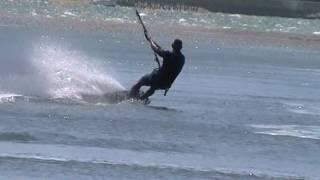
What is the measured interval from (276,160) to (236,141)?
6.16ft

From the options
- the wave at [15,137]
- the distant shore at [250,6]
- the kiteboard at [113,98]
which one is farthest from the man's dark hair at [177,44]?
the distant shore at [250,6]

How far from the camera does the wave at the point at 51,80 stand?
24438mm

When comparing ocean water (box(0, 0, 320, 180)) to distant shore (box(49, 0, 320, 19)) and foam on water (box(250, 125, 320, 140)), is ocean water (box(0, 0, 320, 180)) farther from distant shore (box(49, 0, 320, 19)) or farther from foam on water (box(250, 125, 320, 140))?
distant shore (box(49, 0, 320, 19))

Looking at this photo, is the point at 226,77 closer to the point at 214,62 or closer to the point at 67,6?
the point at 214,62

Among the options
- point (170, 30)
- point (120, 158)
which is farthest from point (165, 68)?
point (170, 30)

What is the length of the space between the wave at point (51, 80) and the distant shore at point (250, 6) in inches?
3022

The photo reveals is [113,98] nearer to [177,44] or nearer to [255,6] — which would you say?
[177,44]

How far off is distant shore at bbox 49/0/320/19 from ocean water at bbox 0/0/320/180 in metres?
59.2

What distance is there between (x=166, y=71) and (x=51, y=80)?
2.96 m

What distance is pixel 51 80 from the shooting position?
25578 millimetres

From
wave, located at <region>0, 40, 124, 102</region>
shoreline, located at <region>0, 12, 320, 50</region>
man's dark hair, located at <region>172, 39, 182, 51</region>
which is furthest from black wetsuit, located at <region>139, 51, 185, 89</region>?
shoreline, located at <region>0, 12, 320, 50</region>

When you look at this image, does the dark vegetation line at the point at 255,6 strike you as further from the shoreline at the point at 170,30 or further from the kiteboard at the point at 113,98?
the kiteboard at the point at 113,98

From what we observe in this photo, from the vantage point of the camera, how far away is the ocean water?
1655cm

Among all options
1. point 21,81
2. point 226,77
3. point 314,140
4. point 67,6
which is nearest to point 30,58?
point 21,81
